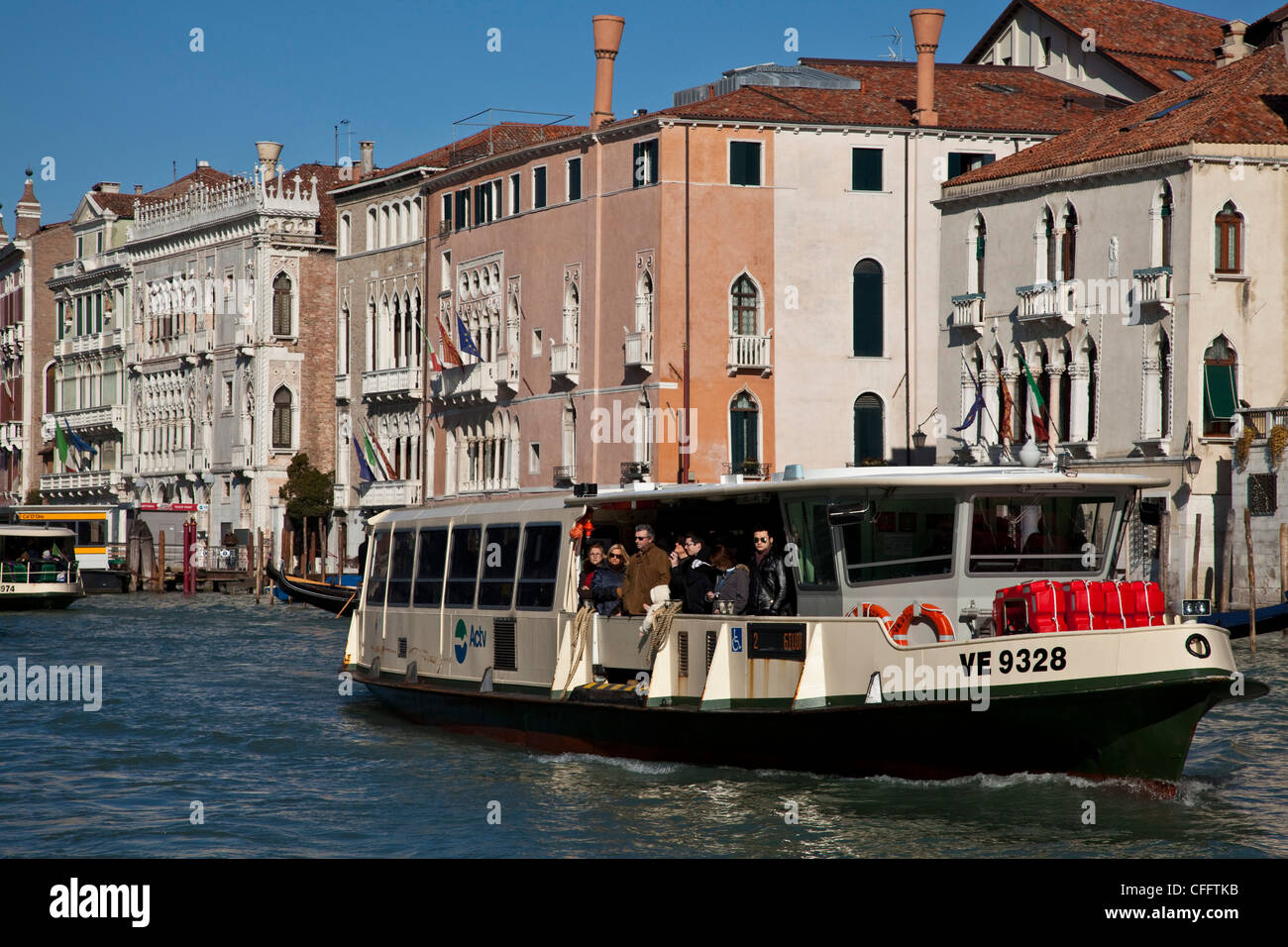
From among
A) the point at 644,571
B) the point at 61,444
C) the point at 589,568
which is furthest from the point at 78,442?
the point at 644,571

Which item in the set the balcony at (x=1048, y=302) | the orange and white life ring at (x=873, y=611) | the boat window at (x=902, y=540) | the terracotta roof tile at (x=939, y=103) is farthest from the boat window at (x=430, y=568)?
the terracotta roof tile at (x=939, y=103)

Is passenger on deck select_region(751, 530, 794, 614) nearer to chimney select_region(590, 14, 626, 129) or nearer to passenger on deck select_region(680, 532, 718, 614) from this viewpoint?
passenger on deck select_region(680, 532, 718, 614)

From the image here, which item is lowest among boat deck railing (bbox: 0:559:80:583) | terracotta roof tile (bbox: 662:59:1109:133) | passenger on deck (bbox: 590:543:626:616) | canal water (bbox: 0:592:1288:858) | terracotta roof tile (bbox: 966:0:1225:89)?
canal water (bbox: 0:592:1288:858)

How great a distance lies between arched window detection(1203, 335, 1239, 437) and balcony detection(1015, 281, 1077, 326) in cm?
277

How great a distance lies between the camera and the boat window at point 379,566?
19.1 m

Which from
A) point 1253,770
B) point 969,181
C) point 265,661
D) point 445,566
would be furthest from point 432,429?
point 1253,770

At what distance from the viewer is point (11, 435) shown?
75.1 m

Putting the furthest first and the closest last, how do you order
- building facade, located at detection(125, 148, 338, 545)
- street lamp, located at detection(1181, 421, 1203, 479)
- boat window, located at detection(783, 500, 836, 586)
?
building facade, located at detection(125, 148, 338, 545), street lamp, located at detection(1181, 421, 1203, 479), boat window, located at detection(783, 500, 836, 586)

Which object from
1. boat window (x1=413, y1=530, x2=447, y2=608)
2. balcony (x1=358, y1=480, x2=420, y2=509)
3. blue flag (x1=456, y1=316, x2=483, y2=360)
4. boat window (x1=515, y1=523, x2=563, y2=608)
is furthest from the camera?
balcony (x1=358, y1=480, x2=420, y2=509)

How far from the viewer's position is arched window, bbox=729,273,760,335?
39031 millimetres

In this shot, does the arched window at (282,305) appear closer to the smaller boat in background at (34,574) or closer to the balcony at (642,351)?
the smaller boat in background at (34,574)

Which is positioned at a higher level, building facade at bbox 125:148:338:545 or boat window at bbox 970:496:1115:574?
building facade at bbox 125:148:338:545

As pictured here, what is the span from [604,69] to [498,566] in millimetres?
26714

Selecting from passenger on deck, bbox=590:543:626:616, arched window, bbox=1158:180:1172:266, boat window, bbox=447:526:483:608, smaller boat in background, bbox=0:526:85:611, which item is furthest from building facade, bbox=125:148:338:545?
passenger on deck, bbox=590:543:626:616
